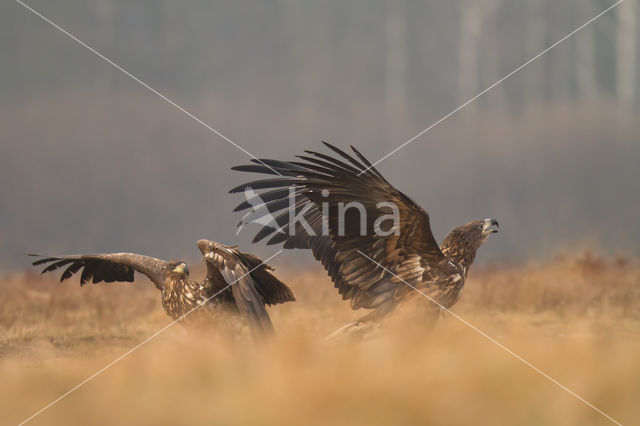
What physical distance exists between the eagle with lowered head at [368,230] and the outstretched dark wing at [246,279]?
11.4 inches

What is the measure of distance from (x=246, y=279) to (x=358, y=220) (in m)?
0.98

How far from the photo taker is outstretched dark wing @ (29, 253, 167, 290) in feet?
20.8

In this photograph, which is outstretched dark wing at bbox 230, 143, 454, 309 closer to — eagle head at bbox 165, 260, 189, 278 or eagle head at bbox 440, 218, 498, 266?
eagle head at bbox 440, 218, 498, 266

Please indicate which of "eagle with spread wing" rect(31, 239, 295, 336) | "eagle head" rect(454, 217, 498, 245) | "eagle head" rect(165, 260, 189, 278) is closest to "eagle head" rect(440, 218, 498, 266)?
"eagle head" rect(454, 217, 498, 245)

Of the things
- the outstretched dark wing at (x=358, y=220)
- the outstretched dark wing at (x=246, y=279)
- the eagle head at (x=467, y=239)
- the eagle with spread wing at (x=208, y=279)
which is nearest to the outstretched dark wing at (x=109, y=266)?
the eagle with spread wing at (x=208, y=279)

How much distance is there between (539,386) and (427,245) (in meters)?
1.91

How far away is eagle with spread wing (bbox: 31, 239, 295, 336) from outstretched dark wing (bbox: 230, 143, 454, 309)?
0.33 metres

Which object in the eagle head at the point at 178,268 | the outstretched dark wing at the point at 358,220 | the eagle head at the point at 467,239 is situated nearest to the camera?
the outstretched dark wing at the point at 358,220

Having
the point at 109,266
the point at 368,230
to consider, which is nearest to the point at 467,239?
the point at 368,230

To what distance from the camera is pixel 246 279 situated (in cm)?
542

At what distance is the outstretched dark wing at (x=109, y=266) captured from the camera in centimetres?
634

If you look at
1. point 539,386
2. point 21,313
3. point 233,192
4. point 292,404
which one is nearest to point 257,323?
point 233,192

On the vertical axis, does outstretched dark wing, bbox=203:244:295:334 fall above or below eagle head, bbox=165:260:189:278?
below

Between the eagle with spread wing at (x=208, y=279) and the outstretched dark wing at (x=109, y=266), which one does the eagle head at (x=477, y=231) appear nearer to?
the eagle with spread wing at (x=208, y=279)
